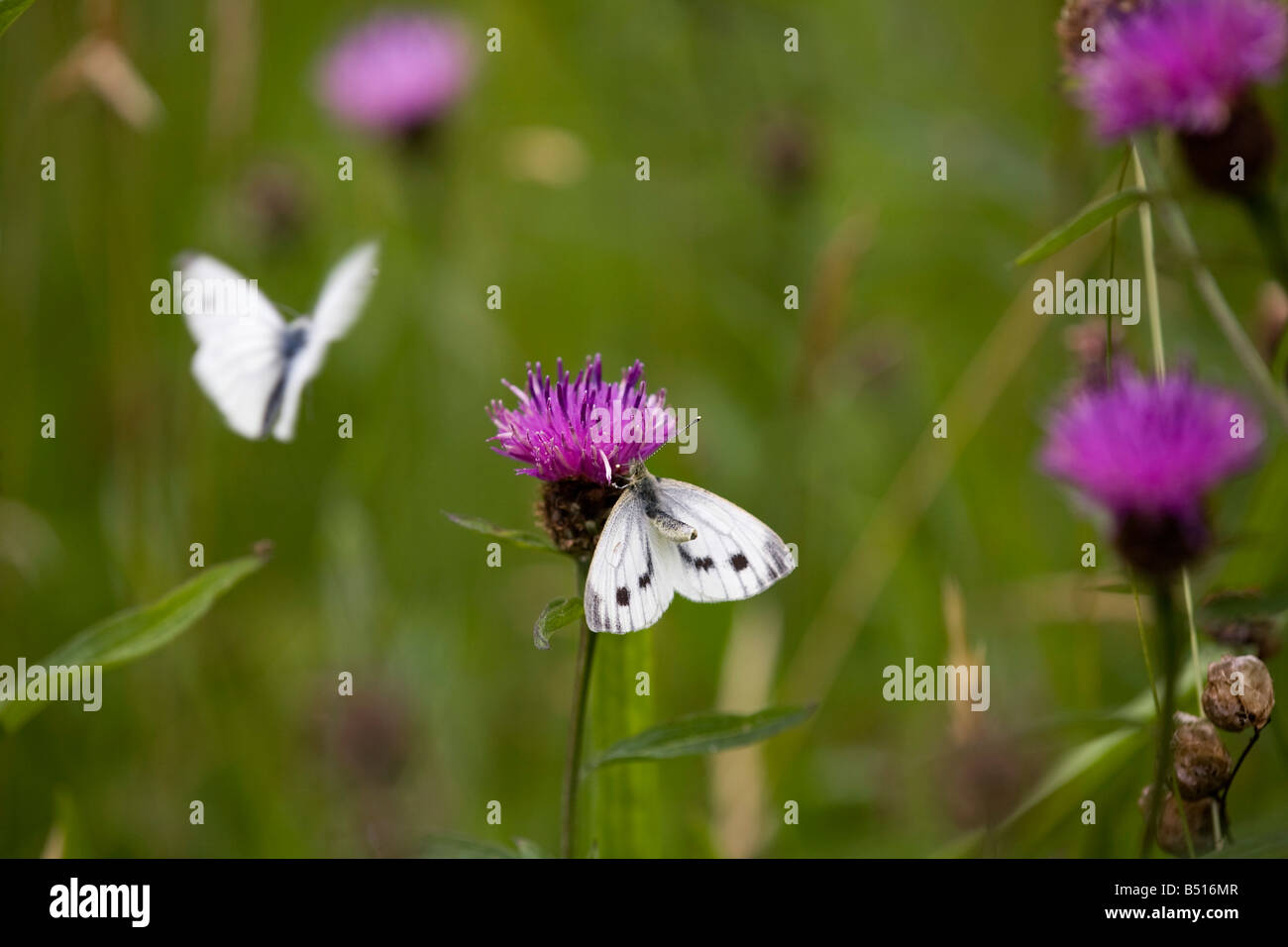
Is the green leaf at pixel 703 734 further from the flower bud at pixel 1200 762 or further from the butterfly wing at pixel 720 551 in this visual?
the flower bud at pixel 1200 762

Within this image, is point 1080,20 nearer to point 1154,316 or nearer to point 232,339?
point 1154,316

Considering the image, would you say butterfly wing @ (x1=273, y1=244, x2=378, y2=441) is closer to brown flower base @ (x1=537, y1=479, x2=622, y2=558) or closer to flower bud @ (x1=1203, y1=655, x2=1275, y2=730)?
brown flower base @ (x1=537, y1=479, x2=622, y2=558)

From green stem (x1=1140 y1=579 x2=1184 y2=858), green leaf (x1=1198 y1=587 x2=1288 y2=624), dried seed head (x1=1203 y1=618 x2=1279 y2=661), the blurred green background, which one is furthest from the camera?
the blurred green background

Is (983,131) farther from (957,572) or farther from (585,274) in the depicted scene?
(585,274)

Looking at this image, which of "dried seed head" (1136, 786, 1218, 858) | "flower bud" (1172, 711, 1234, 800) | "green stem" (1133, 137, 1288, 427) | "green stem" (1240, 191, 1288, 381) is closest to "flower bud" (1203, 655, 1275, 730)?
"flower bud" (1172, 711, 1234, 800)

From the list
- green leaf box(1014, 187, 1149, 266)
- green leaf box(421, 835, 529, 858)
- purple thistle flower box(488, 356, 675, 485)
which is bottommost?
green leaf box(421, 835, 529, 858)

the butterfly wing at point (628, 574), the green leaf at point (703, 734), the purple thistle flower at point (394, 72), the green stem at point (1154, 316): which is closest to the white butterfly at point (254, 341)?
the butterfly wing at point (628, 574)

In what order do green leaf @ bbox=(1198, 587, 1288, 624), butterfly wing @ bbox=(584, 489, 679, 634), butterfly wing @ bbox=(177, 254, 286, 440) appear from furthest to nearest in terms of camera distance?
1. butterfly wing @ bbox=(177, 254, 286, 440)
2. green leaf @ bbox=(1198, 587, 1288, 624)
3. butterfly wing @ bbox=(584, 489, 679, 634)
